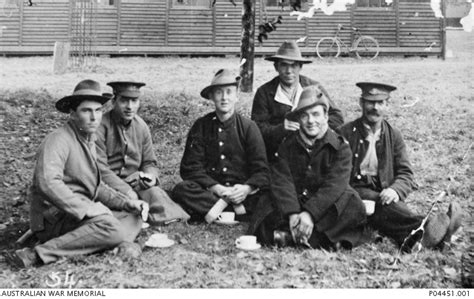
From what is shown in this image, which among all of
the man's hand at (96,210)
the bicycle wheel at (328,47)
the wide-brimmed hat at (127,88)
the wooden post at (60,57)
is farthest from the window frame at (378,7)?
the man's hand at (96,210)

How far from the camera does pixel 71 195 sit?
397cm

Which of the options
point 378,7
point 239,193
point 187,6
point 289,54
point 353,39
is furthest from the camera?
point 378,7

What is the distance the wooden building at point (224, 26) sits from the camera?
13945mm

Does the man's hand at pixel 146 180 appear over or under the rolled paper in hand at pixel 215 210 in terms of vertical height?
over

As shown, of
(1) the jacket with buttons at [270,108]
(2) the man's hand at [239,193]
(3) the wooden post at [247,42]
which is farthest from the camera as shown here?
(3) the wooden post at [247,42]

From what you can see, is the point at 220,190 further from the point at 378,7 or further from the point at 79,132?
the point at 378,7

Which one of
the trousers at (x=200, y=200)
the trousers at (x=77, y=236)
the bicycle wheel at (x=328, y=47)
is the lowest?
the trousers at (x=77, y=236)

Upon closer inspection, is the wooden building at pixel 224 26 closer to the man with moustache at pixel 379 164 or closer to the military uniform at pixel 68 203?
the man with moustache at pixel 379 164

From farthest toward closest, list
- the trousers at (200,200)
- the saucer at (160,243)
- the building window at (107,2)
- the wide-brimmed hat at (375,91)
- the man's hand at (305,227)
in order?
1. the building window at (107,2)
2. the trousers at (200,200)
3. the wide-brimmed hat at (375,91)
4. the saucer at (160,243)
5. the man's hand at (305,227)

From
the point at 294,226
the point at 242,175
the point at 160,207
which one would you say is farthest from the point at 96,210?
the point at 294,226

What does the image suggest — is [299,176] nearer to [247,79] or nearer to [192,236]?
[192,236]

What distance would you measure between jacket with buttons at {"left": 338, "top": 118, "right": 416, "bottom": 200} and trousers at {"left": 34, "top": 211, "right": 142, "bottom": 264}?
2118 mm

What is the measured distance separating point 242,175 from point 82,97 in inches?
66.6

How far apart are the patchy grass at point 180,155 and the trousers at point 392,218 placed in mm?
116
